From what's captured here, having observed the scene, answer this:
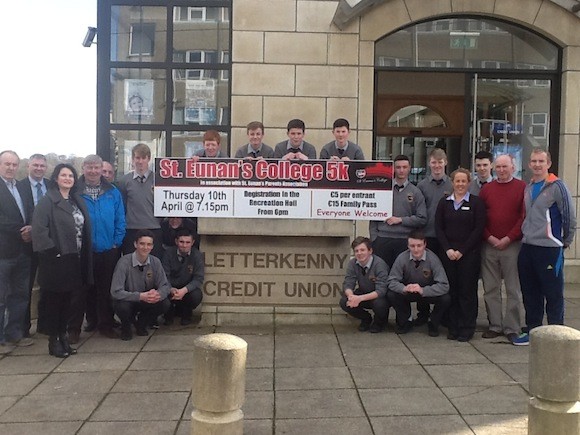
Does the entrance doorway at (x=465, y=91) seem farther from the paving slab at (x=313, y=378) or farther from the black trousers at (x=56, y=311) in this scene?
the black trousers at (x=56, y=311)

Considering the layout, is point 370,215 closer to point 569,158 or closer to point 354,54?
point 354,54

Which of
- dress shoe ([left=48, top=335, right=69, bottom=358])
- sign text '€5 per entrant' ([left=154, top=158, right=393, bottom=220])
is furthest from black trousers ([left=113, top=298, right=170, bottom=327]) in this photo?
sign text '€5 per entrant' ([left=154, top=158, right=393, bottom=220])

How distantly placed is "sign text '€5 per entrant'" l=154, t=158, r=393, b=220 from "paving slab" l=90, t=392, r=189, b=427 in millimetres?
2530

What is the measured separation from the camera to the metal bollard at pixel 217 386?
12.0 ft

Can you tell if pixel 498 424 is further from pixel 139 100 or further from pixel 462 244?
pixel 139 100

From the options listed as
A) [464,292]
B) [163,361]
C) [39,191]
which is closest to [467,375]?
[464,292]

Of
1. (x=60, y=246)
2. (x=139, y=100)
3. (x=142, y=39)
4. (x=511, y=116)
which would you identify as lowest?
(x=60, y=246)

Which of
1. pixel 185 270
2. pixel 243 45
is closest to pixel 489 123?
pixel 243 45

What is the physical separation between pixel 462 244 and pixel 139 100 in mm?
5868

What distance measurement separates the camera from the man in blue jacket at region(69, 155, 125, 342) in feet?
21.8

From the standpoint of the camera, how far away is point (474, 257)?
664cm

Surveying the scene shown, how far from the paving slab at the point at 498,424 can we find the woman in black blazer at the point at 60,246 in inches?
153

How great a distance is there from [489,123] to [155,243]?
6087mm

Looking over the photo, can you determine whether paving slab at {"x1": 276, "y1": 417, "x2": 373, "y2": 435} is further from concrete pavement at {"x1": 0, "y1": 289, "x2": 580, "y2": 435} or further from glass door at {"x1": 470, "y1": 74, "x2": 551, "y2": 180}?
glass door at {"x1": 470, "y1": 74, "x2": 551, "y2": 180}
